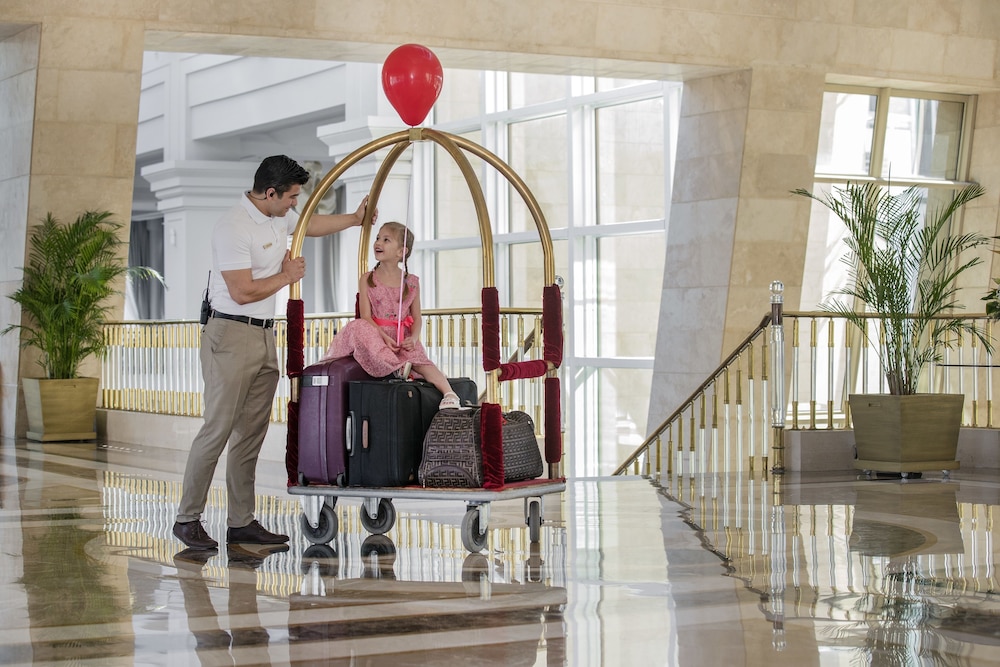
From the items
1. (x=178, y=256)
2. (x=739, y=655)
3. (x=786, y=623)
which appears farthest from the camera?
(x=178, y=256)

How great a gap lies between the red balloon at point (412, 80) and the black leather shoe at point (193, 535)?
6.62ft

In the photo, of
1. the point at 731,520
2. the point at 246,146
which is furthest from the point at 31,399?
the point at 246,146

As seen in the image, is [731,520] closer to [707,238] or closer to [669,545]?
[669,545]

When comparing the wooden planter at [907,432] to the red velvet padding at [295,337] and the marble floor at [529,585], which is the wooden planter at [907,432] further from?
the red velvet padding at [295,337]

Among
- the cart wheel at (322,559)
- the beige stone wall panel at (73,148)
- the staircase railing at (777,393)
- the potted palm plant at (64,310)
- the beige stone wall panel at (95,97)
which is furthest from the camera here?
the potted palm plant at (64,310)

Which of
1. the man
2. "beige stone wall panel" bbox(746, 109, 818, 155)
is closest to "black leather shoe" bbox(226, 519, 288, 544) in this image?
the man

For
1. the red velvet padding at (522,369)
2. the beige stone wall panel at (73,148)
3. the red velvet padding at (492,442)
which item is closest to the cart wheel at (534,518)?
the red velvet padding at (492,442)

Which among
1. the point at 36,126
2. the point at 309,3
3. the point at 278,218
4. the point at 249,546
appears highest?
the point at 309,3

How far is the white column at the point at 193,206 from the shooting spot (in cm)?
2047

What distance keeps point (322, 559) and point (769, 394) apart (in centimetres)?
476

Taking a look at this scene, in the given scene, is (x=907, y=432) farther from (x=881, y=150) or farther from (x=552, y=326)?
(x=881, y=150)

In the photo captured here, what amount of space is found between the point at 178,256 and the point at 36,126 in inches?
404

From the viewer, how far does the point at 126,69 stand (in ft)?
34.2

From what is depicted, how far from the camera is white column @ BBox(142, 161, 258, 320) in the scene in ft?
67.2
